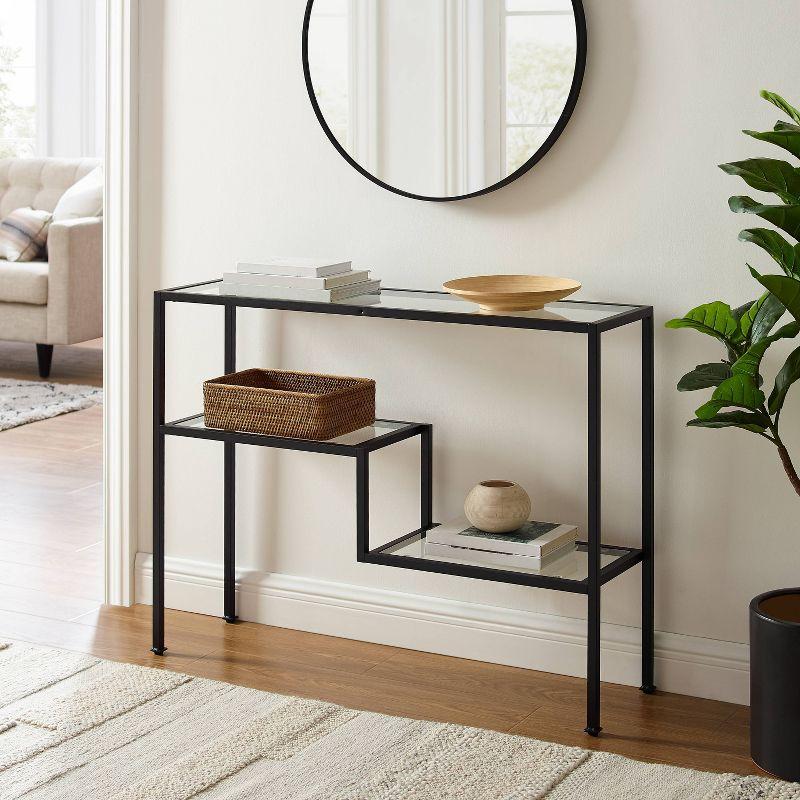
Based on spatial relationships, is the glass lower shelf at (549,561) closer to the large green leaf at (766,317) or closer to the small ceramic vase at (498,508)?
the small ceramic vase at (498,508)

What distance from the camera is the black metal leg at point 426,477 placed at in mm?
3043

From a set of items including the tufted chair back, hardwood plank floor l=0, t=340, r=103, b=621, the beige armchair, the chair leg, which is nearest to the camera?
hardwood plank floor l=0, t=340, r=103, b=621

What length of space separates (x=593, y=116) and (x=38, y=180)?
4.59m

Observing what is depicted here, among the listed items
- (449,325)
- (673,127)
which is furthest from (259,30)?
(673,127)

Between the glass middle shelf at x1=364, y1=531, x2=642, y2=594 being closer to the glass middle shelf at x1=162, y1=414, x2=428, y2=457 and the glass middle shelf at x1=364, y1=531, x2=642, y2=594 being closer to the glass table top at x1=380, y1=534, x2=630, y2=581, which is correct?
the glass table top at x1=380, y1=534, x2=630, y2=581

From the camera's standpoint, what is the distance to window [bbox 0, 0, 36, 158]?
26.5 feet

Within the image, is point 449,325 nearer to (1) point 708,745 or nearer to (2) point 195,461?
(2) point 195,461

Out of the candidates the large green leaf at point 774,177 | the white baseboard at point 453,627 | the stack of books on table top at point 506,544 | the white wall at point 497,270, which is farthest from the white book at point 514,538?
the large green leaf at point 774,177

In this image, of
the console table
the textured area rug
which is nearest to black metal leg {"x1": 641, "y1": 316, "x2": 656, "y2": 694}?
the console table

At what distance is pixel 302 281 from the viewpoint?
113 inches

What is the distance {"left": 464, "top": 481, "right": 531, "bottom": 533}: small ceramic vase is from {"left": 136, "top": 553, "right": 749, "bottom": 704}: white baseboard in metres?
0.31

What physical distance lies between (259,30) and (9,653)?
1.55 meters

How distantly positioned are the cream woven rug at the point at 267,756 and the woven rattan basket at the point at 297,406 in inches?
22.2

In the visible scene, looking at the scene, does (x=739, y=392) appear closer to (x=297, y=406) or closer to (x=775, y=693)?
(x=775, y=693)
